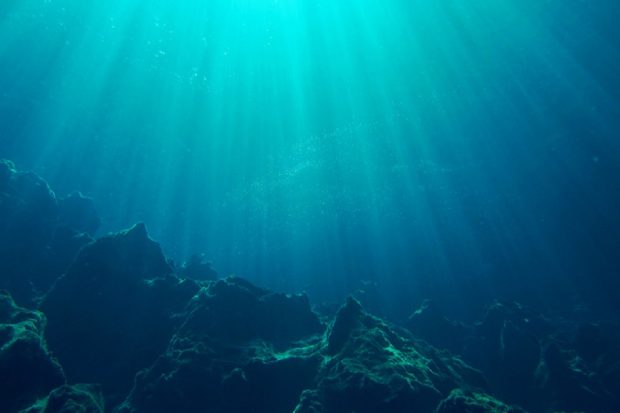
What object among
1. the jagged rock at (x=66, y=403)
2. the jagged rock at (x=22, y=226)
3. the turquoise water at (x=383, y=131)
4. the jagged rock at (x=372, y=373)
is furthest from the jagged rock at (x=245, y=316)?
the turquoise water at (x=383, y=131)

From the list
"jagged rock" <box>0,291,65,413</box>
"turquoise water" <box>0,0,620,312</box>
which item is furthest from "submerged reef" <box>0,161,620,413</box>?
"turquoise water" <box>0,0,620,312</box>

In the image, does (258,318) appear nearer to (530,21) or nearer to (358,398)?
(358,398)

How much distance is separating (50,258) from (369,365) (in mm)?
18632

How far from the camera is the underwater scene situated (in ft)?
36.9

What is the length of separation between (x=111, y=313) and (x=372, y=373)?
32.0 ft

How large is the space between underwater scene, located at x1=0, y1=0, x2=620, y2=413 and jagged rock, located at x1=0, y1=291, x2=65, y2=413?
0.05 meters

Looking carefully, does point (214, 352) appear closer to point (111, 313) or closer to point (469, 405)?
point (111, 313)

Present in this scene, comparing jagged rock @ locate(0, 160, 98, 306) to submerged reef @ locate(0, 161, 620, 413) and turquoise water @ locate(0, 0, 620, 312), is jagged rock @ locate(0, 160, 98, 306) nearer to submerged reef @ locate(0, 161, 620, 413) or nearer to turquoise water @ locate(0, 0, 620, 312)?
submerged reef @ locate(0, 161, 620, 413)

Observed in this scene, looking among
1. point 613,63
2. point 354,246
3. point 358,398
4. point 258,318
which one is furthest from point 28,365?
point 354,246

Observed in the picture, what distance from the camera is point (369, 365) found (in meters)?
9.89

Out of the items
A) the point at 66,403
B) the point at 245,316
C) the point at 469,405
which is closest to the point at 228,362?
→ the point at 245,316

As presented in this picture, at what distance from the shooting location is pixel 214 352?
37.1ft

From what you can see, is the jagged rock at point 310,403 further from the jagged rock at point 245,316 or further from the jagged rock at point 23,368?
the jagged rock at point 23,368

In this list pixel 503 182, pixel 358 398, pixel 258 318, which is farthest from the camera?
pixel 503 182
